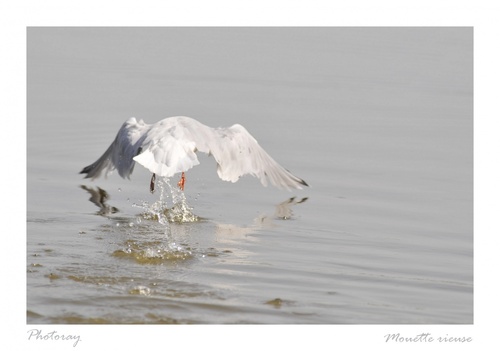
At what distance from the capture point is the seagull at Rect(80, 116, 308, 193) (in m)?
8.30

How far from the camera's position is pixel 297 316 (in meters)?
6.18

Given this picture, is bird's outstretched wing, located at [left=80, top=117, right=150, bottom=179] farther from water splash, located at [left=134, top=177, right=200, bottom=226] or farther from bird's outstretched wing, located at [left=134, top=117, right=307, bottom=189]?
water splash, located at [left=134, top=177, right=200, bottom=226]

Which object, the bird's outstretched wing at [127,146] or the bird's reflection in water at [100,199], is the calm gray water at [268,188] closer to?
the bird's reflection in water at [100,199]

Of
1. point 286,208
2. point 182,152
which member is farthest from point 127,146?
point 286,208

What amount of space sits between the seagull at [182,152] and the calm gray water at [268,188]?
218 millimetres

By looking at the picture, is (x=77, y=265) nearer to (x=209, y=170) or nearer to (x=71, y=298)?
(x=71, y=298)

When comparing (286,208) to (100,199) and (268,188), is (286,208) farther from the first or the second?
(100,199)

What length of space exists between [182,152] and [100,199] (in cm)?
130

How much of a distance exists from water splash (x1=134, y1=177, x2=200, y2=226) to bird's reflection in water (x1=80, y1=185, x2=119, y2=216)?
0.30 meters

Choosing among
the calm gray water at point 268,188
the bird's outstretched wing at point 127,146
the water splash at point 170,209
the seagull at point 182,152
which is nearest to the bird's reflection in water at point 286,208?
the calm gray water at point 268,188

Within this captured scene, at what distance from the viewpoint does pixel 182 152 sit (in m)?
8.42

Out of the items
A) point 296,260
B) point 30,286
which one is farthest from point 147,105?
point 30,286

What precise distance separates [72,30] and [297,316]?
11324 mm

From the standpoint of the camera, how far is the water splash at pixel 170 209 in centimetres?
868
